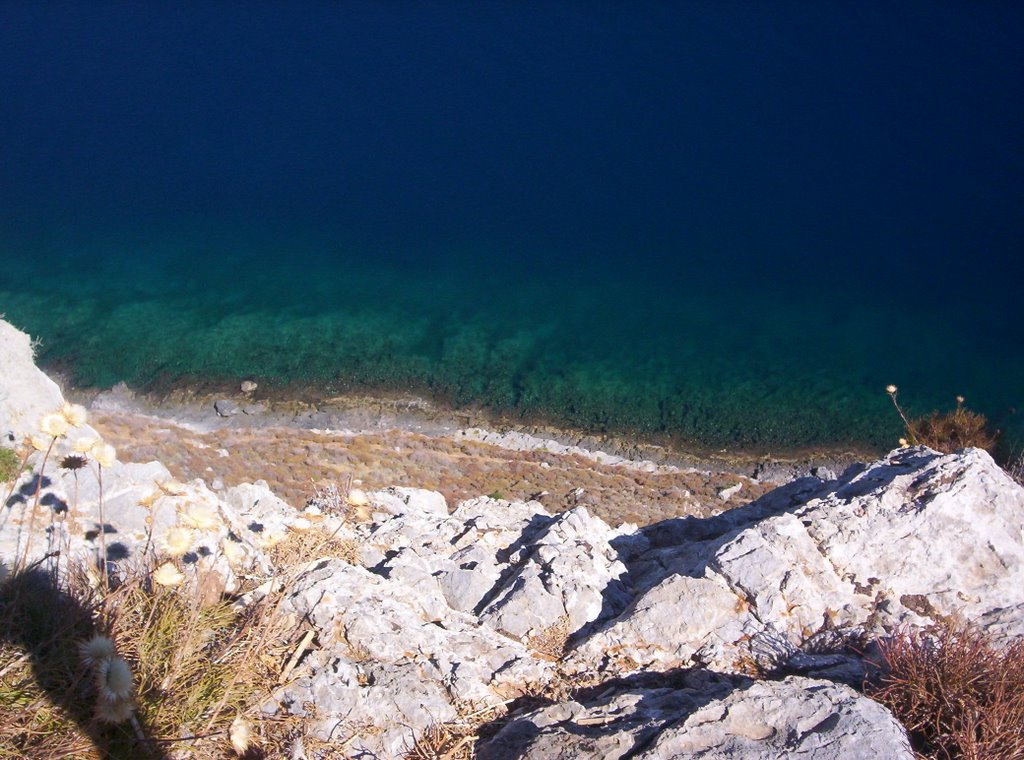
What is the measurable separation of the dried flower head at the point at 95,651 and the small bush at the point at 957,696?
4144 millimetres

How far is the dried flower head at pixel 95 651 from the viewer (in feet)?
12.6

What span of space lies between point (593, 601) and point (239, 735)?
3.08 meters

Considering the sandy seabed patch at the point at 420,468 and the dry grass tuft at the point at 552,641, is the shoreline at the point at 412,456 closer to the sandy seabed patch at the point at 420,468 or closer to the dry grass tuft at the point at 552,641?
the sandy seabed patch at the point at 420,468

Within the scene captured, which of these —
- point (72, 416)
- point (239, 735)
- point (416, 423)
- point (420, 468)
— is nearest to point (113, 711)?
point (239, 735)

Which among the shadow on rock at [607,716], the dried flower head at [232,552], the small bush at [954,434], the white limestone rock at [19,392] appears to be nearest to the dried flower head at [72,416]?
the dried flower head at [232,552]

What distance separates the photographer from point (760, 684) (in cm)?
429

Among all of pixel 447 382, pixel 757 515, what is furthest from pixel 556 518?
pixel 447 382

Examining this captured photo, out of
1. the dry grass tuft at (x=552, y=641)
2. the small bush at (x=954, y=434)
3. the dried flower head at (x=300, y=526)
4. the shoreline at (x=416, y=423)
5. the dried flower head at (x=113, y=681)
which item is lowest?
the shoreline at (x=416, y=423)

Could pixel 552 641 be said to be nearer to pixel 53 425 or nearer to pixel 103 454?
pixel 103 454

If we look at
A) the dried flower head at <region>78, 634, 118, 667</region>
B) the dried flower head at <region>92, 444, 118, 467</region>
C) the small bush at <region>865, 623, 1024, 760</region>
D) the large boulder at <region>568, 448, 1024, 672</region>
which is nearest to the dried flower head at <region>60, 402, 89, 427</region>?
the dried flower head at <region>92, 444, 118, 467</region>

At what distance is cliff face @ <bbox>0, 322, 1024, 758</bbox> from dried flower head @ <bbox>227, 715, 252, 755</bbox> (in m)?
0.24

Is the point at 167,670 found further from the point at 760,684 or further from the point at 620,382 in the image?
the point at 620,382

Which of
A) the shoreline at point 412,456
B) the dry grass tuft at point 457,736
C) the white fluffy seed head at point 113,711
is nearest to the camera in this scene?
the white fluffy seed head at point 113,711

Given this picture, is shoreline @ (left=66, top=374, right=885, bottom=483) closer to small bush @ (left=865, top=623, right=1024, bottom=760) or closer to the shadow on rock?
the shadow on rock
